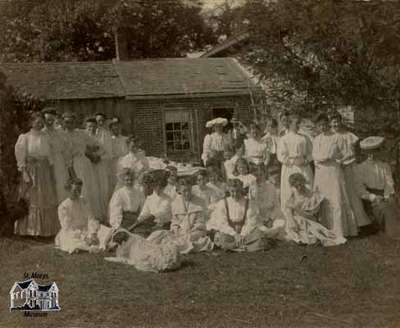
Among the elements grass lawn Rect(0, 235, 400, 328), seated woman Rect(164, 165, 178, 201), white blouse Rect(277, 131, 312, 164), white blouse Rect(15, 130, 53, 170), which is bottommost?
grass lawn Rect(0, 235, 400, 328)

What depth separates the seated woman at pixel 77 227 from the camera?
5719 millimetres

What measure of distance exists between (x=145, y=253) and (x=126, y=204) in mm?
1159

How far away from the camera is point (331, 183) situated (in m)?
6.18

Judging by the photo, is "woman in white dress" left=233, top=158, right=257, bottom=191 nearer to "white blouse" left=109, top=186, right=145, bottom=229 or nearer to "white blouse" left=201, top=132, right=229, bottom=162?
"white blouse" left=109, top=186, right=145, bottom=229

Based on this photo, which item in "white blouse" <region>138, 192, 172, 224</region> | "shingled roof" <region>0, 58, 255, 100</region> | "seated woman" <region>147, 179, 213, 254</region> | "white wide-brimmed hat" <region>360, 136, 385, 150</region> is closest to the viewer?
"seated woman" <region>147, 179, 213, 254</region>

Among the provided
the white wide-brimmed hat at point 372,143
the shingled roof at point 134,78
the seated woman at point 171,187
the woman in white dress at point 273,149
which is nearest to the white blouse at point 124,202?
the seated woman at point 171,187

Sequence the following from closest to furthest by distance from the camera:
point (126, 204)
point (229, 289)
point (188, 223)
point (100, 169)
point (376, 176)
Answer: point (229, 289) < point (188, 223) < point (126, 204) < point (376, 176) < point (100, 169)

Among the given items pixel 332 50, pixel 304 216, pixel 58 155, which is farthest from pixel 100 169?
pixel 332 50

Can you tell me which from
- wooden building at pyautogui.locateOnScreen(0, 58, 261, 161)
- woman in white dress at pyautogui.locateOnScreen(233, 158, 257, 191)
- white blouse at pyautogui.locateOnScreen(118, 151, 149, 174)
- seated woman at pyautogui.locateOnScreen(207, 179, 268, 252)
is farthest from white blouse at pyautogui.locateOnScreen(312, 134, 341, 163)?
wooden building at pyautogui.locateOnScreen(0, 58, 261, 161)

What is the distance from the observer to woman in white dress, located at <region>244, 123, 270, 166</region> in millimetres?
7332

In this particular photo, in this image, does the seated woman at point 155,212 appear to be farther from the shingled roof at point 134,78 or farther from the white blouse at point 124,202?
the shingled roof at point 134,78

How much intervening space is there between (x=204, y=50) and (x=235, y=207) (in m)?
9.84

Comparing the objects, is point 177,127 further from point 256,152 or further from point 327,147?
point 327,147

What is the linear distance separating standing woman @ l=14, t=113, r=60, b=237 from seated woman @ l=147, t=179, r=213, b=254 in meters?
1.42
